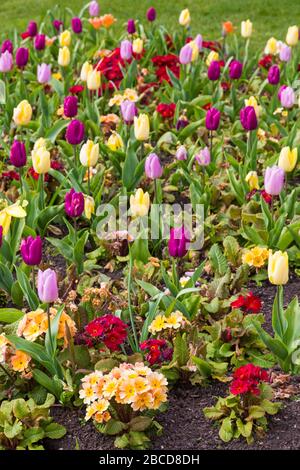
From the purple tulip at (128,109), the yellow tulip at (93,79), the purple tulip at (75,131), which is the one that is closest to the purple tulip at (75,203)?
the purple tulip at (75,131)

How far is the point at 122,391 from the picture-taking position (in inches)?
116

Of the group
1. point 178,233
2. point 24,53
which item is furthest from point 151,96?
point 178,233

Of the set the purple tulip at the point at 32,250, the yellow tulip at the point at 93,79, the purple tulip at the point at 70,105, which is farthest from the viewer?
the yellow tulip at the point at 93,79

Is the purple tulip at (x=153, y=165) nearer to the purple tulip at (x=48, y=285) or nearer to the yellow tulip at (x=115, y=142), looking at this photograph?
the yellow tulip at (x=115, y=142)

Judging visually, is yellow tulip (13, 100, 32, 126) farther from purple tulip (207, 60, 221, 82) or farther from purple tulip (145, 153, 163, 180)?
purple tulip (207, 60, 221, 82)

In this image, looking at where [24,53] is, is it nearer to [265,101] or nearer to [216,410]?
[265,101]

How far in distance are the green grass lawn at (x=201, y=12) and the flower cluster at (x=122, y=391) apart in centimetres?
560

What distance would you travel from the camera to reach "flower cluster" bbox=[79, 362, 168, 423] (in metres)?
2.93

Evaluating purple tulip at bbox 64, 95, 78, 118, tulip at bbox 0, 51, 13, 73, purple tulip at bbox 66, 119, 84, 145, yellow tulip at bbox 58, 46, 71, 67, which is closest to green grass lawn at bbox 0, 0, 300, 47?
yellow tulip at bbox 58, 46, 71, 67

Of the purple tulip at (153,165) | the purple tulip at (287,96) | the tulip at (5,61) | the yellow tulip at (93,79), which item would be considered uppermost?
the tulip at (5,61)

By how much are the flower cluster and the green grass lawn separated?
560 centimetres

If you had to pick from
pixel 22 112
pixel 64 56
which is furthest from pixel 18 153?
pixel 64 56

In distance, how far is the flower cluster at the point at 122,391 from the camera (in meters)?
2.93

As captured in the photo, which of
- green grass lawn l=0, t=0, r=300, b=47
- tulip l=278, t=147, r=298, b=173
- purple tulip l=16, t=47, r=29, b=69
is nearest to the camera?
tulip l=278, t=147, r=298, b=173
